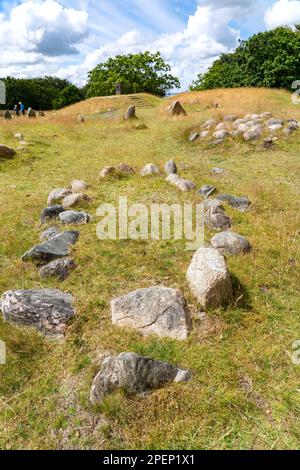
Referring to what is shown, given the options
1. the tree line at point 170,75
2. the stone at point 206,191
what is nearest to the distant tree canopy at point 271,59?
the tree line at point 170,75

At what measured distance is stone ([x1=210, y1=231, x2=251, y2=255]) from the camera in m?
5.77

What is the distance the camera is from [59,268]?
540cm

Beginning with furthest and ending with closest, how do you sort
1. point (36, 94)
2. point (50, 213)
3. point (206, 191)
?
point (36, 94) → point (206, 191) → point (50, 213)

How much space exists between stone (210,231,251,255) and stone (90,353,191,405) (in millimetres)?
2676

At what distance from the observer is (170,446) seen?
9.88ft

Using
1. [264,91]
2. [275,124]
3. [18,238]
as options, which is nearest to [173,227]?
[18,238]

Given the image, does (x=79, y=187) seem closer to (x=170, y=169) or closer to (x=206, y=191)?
(x=170, y=169)

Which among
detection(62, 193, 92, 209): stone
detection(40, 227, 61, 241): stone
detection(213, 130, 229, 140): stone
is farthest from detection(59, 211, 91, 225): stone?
detection(213, 130, 229, 140): stone

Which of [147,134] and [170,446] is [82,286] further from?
[147,134]

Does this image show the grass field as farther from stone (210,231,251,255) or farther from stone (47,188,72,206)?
stone (47,188,72,206)

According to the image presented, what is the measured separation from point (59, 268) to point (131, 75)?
159 ft

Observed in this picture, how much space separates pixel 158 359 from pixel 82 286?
1811 millimetres

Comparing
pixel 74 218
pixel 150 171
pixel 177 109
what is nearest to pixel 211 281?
pixel 74 218

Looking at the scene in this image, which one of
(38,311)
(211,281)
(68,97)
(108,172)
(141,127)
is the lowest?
(38,311)
